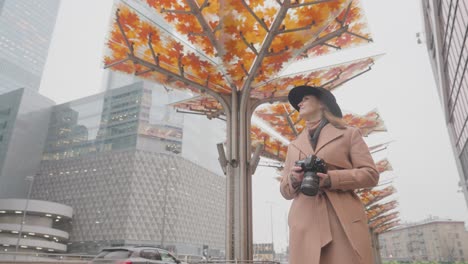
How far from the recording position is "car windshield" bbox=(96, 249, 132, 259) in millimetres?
8070

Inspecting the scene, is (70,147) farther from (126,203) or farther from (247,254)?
(247,254)

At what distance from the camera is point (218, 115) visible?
11445 mm

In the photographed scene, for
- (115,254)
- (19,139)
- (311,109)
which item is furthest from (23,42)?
(311,109)

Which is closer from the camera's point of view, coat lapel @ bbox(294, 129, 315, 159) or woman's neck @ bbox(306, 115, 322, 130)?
coat lapel @ bbox(294, 129, 315, 159)

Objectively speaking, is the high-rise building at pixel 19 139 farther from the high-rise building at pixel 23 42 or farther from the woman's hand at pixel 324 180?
the woman's hand at pixel 324 180

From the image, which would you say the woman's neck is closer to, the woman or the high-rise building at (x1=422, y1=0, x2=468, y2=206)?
the woman

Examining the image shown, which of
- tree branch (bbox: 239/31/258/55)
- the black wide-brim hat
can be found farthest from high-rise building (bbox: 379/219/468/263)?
the black wide-brim hat

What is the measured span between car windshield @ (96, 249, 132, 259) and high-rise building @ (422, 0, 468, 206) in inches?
636

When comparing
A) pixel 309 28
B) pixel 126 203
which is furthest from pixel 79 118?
pixel 309 28

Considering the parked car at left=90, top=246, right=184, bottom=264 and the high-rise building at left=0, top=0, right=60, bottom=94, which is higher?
the high-rise building at left=0, top=0, right=60, bottom=94

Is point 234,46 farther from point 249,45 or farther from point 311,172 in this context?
point 311,172

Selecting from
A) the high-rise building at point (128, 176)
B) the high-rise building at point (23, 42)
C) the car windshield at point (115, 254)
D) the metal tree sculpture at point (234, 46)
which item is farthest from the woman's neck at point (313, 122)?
the high-rise building at point (23, 42)

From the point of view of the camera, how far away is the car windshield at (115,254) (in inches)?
318

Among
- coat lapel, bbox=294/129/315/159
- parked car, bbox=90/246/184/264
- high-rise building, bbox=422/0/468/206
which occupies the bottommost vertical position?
parked car, bbox=90/246/184/264
